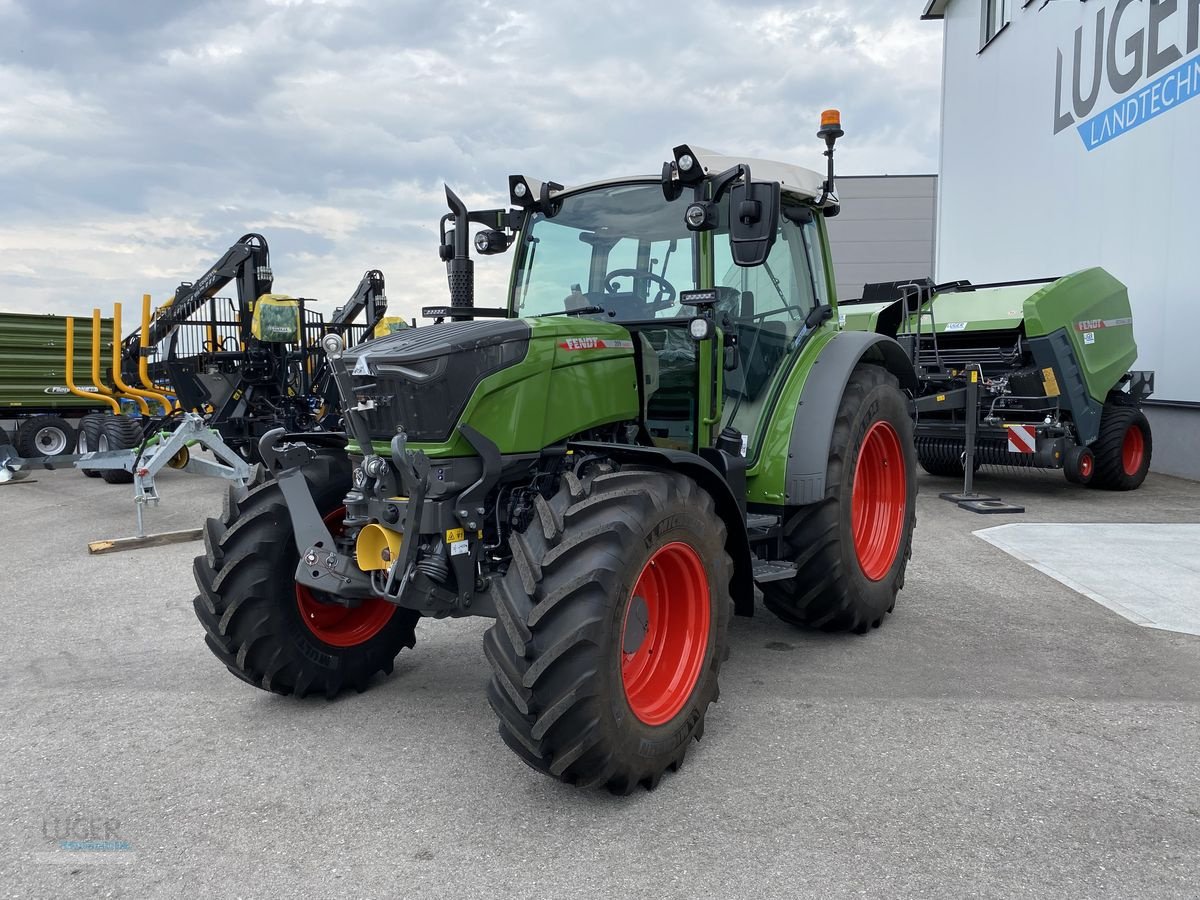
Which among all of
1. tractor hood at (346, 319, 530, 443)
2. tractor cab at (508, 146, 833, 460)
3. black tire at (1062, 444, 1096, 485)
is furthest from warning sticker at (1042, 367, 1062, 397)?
tractor hood at (346, 319, 530, 443)

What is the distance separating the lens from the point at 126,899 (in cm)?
248

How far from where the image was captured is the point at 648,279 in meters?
4.08

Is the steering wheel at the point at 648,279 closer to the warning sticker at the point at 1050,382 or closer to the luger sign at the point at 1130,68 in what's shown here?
the warning sticker at the point at 1050,382

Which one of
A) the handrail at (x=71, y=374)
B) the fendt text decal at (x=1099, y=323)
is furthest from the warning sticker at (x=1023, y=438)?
A: the handrail at (x=71, y=374)

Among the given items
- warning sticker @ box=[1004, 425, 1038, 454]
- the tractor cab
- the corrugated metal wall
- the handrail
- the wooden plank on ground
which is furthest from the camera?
the corrugated metal wall

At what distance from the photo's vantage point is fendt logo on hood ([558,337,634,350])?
11.2 ft

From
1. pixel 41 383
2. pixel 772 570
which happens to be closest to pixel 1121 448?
pixel 772 570

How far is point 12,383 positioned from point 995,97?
17.3m

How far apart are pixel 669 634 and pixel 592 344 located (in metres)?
1.13

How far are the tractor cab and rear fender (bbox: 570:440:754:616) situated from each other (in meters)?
0.46

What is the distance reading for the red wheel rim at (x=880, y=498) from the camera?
16.3 ft

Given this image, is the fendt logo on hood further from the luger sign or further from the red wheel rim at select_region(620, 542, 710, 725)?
the luger sign

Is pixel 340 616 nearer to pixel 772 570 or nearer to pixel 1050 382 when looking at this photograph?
pixel 772 570

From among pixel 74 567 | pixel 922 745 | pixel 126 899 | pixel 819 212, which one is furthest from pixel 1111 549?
pixel 74 567
